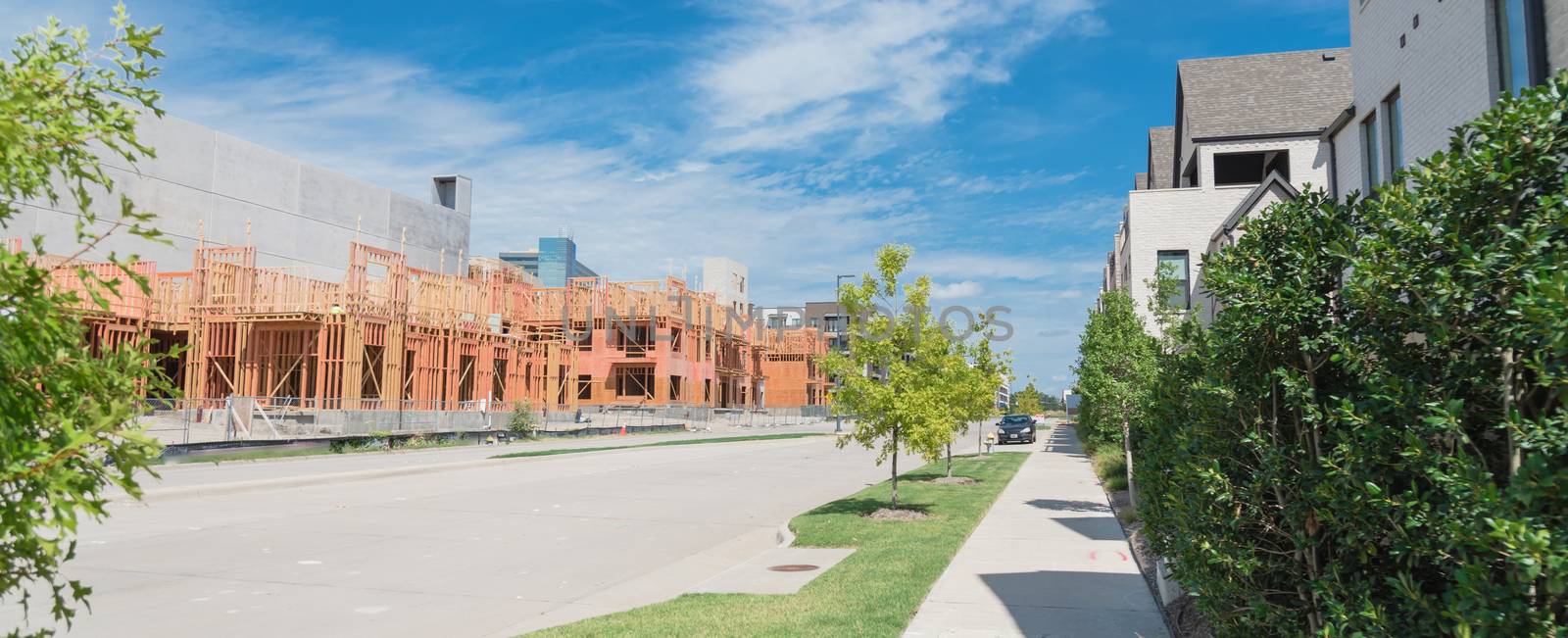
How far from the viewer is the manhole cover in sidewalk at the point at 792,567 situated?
34.7 ft

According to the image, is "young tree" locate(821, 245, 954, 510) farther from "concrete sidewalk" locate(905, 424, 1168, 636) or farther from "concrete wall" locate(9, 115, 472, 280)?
"concrete wall" locate(9, 115, 472, 280)

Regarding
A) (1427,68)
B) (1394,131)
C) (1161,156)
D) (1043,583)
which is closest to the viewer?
(1043,583)

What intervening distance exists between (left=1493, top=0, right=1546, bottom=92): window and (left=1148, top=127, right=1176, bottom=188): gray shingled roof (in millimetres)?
28289

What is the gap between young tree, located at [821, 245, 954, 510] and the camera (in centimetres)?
1502

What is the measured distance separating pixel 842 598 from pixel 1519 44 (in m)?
7.71

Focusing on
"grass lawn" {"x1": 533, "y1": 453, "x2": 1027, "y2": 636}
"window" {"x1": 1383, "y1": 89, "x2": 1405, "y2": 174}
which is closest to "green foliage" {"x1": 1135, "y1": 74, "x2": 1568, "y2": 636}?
"grass lawn" {"x1": 533, "y1": 453, "x2": 1027, "y2": 636}

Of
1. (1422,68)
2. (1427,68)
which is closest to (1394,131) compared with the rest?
(1422,68)

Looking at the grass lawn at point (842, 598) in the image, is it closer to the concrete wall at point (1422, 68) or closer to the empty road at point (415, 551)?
the empty road at point (415, 551)

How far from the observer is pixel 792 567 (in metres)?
10.8

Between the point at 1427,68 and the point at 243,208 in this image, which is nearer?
the point at 1427,68

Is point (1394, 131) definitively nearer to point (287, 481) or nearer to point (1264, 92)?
point (1264, 92)

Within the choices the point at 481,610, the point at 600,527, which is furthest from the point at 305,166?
the point at 481,610

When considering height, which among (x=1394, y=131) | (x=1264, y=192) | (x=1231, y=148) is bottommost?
(x=1394, y=131)

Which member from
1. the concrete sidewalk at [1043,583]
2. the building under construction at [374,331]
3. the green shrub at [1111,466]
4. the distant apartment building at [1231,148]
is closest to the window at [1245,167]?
the distant apartment building at [1231,148]
